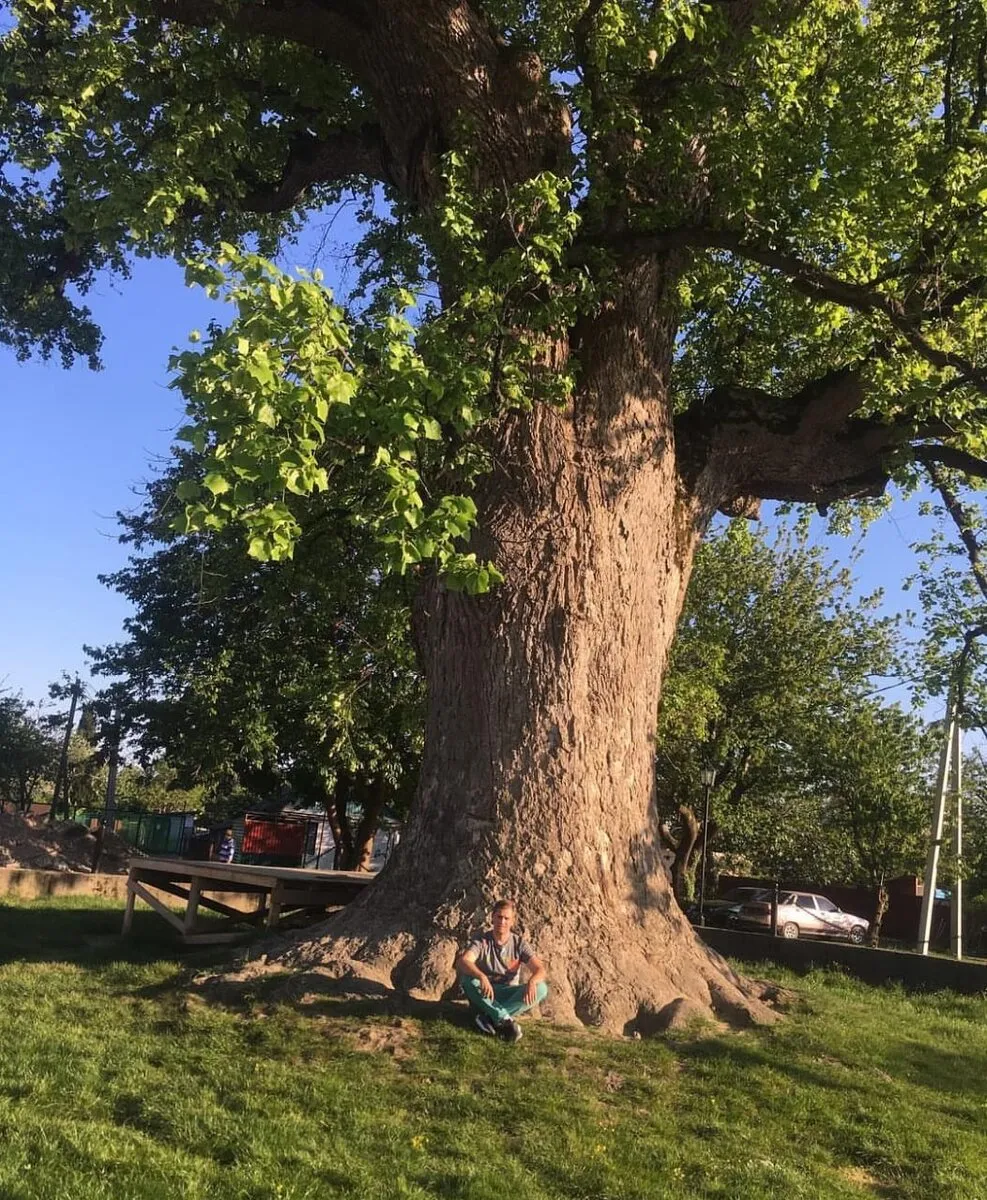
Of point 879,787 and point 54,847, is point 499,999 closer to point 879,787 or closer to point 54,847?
point 54,847

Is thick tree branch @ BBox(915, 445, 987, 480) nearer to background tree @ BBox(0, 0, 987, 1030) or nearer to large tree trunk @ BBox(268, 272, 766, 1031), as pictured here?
background tree @ BBox(0, 0, 987, 1030)

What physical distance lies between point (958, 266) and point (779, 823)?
23.6 metres

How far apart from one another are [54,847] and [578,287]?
19323mm

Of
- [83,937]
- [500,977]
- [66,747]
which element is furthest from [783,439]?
[66,747]

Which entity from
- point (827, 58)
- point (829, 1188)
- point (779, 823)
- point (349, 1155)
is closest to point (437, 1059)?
A: point (349, 1155)

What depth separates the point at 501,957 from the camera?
21.6 ft

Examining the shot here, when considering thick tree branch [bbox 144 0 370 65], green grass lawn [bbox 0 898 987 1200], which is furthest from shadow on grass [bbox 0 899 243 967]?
thick tree branch [bbox 144 0 370 65]

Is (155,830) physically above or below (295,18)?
below

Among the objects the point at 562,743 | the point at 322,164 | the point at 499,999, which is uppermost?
the point at 322,164

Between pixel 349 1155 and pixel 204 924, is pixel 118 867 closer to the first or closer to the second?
pixel 204 924

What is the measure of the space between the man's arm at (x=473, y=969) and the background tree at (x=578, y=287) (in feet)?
1.66

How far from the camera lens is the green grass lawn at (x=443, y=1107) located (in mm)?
4223

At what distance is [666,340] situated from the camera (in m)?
9.20

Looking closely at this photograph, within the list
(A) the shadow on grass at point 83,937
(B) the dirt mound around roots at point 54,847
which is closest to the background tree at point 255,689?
(B) the dirt mound around roots at point 54,847
